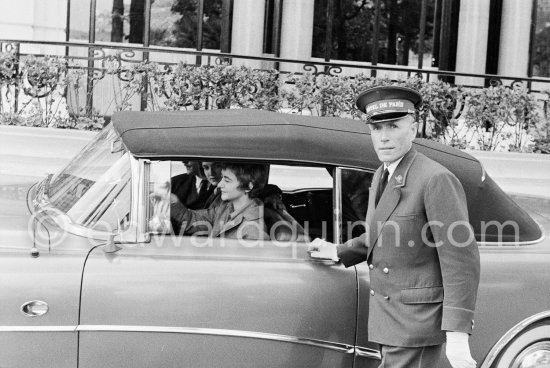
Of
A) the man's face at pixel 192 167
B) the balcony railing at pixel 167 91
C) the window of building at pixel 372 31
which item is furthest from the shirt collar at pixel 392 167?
the window of building at pixel 372 31

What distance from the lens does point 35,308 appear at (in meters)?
4.02

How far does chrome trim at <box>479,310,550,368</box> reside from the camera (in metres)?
4.32

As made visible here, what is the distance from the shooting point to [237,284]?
4156 millimetres

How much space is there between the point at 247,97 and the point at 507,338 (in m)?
8.07

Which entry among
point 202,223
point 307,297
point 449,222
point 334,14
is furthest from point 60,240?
point 334,14

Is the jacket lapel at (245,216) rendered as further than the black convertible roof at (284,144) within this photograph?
Yes

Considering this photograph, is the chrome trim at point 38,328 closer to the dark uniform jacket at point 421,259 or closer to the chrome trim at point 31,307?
the chrome trim at point 31,307

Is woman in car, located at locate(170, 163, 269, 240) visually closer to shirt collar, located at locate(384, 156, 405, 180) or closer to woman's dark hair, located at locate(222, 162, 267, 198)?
woman's dark hair, located at locate(222, 162, 267, 198)

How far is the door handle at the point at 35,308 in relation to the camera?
4008 mm

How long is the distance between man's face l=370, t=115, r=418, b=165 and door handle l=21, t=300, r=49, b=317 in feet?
5.55

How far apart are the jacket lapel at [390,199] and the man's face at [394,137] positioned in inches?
1.6

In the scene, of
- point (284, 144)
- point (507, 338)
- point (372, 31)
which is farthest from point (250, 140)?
point (372, 31)

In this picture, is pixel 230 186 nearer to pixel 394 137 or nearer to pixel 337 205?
pixel 337 205

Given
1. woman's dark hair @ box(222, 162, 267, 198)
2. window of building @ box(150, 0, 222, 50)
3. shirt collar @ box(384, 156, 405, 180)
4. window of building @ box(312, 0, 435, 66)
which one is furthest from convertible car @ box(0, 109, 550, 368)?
window of building @ box(312, 0, 435, 66)
